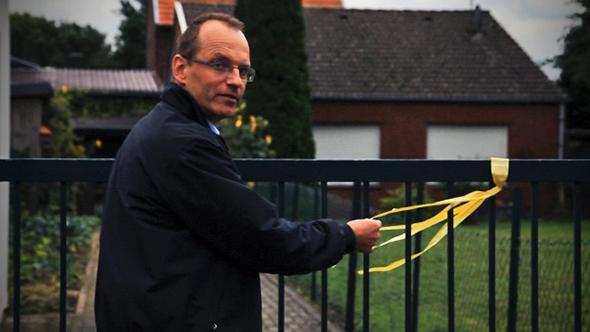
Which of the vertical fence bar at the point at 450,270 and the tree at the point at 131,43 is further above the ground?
the tree at the point at 131,43

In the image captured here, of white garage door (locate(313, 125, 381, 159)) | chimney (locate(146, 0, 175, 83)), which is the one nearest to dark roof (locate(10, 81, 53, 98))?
white garage door (locate(313, 125, 381, 159))

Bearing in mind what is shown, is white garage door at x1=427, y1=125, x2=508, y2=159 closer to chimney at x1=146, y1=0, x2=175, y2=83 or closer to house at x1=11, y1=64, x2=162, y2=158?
house at x1=11, y1=64, x2=162, y2=158

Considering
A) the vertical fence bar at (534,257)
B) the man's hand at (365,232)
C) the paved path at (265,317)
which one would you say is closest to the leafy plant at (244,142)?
the paved path at (265,317)

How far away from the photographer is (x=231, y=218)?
237 centimetres

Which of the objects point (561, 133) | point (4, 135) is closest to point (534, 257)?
point (4, 135)

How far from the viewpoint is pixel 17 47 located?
169ft

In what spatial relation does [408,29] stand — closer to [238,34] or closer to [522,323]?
[522,323]

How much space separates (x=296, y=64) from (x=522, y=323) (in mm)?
13422

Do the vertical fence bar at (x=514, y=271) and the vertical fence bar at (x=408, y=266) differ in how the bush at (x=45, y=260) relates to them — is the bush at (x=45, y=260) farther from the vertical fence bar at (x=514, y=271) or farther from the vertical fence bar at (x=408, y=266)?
the vertical fence bar at (x=514, y=271)

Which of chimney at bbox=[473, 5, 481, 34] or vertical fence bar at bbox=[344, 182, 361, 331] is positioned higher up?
chimney at bbox=[473, 5, 481, 34]

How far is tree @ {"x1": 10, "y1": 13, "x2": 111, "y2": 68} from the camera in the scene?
52.5 m

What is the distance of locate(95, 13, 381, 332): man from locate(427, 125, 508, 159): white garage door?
22.5m

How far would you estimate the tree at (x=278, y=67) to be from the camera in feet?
64.3

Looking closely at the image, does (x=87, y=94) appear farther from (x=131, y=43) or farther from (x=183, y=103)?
(x=131, y=43)
